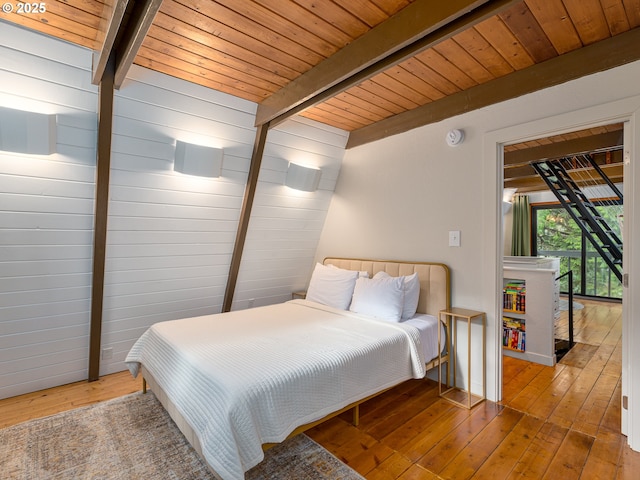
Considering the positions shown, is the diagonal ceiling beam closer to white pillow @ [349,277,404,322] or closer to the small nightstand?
white pillow @ [349,277,404,322]

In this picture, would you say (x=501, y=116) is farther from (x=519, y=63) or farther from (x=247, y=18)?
(x=247, y=18)

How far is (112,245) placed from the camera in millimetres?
2539

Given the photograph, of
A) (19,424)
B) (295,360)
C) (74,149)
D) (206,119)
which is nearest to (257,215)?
(206,119)

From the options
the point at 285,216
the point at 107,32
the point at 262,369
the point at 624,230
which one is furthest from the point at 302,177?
the point at 624,230

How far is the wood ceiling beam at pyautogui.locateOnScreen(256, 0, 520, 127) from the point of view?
4.73ft

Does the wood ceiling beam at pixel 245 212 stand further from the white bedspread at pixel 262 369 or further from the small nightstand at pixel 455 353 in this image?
the small nightstand at pixel 455 353

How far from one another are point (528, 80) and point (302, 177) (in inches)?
74.6

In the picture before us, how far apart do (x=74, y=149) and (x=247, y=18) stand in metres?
1.40

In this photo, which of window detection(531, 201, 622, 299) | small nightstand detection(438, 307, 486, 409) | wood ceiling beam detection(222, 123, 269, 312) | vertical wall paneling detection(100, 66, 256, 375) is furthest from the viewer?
window detection(531, 201, 622, 299)

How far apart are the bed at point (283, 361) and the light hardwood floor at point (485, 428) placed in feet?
0.89

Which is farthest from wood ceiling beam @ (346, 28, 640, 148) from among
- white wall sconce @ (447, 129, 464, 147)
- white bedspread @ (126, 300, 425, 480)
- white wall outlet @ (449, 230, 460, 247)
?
white bedspread @ (126, 300, 425, 480)

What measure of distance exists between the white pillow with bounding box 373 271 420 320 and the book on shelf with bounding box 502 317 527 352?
126 cm

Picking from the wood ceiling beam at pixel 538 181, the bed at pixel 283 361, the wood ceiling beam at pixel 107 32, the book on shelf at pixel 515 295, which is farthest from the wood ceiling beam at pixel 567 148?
the wood ceiling beam at pixel 107 32

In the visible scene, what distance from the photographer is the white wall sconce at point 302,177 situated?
10.2 feet
